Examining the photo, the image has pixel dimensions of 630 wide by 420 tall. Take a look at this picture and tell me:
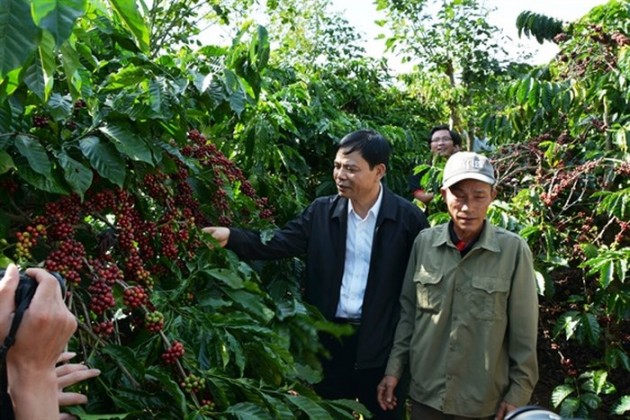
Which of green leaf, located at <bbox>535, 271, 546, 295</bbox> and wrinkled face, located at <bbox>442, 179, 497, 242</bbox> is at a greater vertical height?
wrinkled face, located at <bbox>442, 179, 497, 242</bbox>

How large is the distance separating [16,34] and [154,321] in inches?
31.6

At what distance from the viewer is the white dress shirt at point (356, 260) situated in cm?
267

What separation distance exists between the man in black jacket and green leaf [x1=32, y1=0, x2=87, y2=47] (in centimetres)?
159

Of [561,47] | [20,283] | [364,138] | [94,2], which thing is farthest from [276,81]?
[20,283]

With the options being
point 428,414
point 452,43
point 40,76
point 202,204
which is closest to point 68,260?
point 40,76

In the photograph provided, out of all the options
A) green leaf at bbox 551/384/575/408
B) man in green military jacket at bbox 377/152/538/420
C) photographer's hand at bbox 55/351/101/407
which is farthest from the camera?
green leaf at bbox 551/384/575/408

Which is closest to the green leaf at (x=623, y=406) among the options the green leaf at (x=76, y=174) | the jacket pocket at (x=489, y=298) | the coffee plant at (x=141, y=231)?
the jacket pocket at (x=489, y=298)

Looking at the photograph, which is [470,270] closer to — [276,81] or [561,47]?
[276,81]

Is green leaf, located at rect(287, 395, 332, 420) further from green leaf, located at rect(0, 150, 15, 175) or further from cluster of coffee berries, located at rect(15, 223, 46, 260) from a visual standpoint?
green leaf, located at rect(0, 150, 15, 175)

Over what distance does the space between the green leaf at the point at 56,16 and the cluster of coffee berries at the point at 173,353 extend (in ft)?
2.74

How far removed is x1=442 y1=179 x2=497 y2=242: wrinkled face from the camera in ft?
7.74

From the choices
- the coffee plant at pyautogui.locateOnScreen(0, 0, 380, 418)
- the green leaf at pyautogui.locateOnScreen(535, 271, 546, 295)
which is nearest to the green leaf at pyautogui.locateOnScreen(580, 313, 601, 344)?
the green leaf at pyautogui.locateOnScreen(535, 271, 546, 295)

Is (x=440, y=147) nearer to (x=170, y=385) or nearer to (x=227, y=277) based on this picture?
(x=227, y=277)

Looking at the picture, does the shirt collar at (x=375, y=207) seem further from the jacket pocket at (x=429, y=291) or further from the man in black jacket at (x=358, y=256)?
the jacket pocket at (x=429, y=291)
